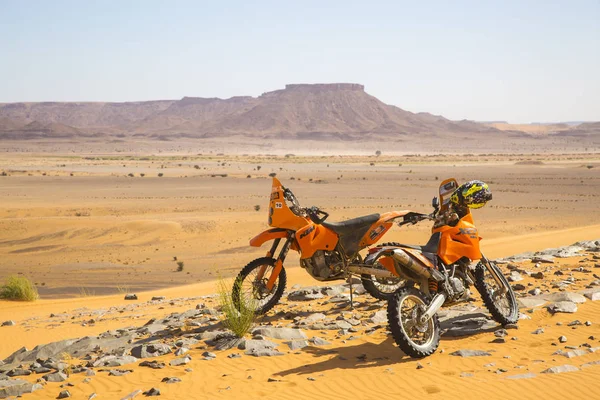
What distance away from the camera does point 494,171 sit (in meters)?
65.0

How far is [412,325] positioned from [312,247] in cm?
206

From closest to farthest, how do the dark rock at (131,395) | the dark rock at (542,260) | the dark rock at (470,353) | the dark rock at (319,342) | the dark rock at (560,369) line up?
the dark rock at (131,395) → the dark rock at (560,369) → the dark rock at (470,353) → the dark rock at (319,342) → the dark rock at (542,260)

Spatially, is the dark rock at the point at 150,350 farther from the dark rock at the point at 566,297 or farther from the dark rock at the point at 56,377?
the dark rock at the point at 566,297

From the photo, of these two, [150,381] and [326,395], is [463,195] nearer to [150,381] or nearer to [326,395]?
[326,395]

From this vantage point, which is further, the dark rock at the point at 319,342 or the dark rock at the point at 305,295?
the dark rock at the point at 305,295

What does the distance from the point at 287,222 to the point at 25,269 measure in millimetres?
14568

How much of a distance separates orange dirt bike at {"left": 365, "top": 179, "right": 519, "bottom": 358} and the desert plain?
0.25m

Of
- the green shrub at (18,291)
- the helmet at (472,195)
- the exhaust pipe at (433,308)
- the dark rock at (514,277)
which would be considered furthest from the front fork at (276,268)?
the green shrub at (18,291)

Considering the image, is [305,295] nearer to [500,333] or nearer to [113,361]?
[500,333]

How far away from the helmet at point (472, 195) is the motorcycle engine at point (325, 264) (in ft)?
5.63

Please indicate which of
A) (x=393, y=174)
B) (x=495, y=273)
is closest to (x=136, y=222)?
(x=495, y=273)

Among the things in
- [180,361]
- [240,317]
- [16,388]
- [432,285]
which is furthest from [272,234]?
[16,388]

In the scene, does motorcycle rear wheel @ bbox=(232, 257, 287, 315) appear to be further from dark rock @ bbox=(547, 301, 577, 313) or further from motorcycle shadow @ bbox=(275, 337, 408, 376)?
dark rock @ bbox=(547, 301, 577, 313)

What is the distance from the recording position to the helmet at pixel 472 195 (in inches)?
327
